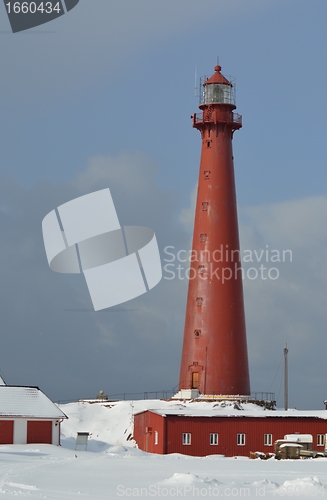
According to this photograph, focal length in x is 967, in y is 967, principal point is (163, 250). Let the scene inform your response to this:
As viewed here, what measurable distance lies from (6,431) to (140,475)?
17.9 metres

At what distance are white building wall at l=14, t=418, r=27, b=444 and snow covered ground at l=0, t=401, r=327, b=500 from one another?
1.62 metres

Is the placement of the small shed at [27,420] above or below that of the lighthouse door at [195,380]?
below

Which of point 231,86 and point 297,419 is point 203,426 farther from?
point 231,86

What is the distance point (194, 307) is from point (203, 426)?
9.21m

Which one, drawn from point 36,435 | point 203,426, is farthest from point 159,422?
point 36,435

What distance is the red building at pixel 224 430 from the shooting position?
50.3 m

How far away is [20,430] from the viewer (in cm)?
4988

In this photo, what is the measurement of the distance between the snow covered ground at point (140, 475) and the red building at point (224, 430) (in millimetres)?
2648

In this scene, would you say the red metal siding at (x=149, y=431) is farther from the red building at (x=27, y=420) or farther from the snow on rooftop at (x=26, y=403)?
the red building at (x=27, y=420)

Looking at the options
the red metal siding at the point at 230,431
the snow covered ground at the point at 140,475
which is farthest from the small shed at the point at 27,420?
the red metal siding at the point at 230,431

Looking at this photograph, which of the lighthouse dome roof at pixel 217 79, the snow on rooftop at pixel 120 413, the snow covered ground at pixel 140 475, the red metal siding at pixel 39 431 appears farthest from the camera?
the lighthouse dome roof at pixel 217 79

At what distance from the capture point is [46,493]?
27.6 meters

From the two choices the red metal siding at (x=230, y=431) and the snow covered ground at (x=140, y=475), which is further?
the red metal siding at (x=230, y=431)

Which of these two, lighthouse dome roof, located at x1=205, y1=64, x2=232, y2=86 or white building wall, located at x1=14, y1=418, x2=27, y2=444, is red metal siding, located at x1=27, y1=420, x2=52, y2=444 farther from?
lighthouse dome roof, located at x1=205, y1=64, x2=232, y2=86
